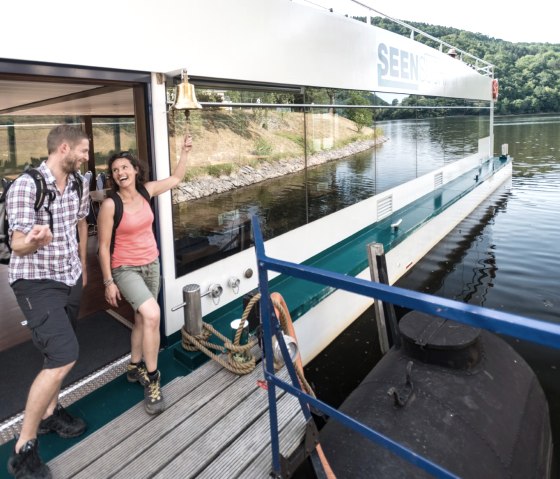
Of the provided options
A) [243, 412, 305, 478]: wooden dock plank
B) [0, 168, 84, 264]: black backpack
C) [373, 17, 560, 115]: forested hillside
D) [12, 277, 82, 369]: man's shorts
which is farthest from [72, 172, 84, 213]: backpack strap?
[373, 17, 560, 115]: forested hillside

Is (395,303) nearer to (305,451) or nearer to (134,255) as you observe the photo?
(305,451)

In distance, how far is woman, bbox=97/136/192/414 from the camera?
2.54 meters

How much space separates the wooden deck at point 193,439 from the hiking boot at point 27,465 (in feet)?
0.35

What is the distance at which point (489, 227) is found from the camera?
10.0m

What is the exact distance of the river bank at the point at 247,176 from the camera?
3.53m

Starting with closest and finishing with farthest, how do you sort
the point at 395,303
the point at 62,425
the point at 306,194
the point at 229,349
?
the point at 395,303, the point at 62,425, the point at 229,349, the point at 306,194

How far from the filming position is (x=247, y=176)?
164 inches

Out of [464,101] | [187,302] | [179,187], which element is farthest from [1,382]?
[464,101]

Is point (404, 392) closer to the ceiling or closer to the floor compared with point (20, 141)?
closer to the floor

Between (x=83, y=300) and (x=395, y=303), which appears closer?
(x=395, y=303)

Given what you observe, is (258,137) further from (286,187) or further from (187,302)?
(187,302)

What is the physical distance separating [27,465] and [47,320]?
669 mm

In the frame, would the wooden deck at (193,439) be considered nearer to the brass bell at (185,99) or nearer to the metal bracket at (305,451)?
the metal bracket at (305,451)

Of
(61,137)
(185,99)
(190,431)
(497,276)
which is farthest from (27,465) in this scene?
(497,276)
